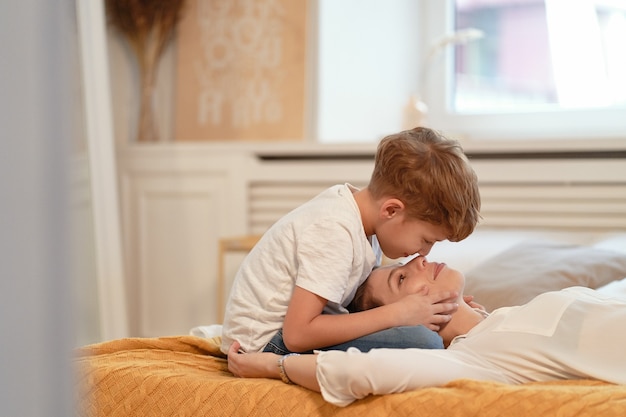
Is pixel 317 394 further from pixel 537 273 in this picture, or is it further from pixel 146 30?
pixel 146 30

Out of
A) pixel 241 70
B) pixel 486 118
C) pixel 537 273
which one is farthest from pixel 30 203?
pixel 486 118

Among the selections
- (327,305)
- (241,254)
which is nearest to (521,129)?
(241,254)

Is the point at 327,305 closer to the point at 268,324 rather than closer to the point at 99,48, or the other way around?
the point at 268,324

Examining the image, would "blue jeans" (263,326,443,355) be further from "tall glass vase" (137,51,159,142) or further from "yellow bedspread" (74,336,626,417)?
"tall glass vase" (137,51,159,142)

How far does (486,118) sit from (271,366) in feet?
6.57

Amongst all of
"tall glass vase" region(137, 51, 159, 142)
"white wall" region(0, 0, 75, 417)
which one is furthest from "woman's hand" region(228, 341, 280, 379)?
"tall glass vase" region(137, 51, 159, 142)

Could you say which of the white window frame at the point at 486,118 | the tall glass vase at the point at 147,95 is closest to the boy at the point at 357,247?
the white window frame at the point at 486,118

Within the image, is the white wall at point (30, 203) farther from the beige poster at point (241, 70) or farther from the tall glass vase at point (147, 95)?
the tall glass vase at point (147, 95)

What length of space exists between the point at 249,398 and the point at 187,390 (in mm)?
107

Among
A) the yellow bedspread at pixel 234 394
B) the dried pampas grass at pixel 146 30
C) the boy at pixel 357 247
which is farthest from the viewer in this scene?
the dried pampas grass at pixel 146 30

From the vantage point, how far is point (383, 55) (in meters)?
3.16

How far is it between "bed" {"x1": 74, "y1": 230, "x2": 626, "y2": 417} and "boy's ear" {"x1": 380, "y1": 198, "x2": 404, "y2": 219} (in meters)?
0.32

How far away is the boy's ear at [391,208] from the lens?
4.40 ft

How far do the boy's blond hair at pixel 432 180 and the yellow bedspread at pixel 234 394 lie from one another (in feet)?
0.96
